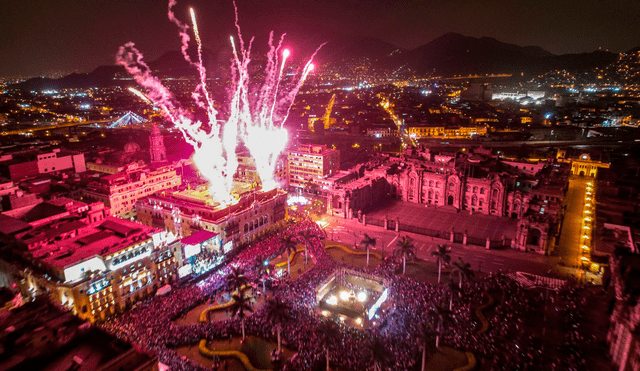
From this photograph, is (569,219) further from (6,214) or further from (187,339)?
(6,214)

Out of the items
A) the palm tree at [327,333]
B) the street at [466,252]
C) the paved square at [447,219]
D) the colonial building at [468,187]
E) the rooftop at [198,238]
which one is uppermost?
the colonial building at [468,187]

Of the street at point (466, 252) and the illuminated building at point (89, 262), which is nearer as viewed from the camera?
the illuminated building at point (89, 262)

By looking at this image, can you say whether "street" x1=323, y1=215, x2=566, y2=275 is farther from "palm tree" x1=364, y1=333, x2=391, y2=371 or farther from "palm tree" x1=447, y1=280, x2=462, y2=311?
"palm tree" x1=364, y1=333, x2=391, y2=371

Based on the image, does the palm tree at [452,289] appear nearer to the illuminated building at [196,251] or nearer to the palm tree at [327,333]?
the palm tree at [327,333]

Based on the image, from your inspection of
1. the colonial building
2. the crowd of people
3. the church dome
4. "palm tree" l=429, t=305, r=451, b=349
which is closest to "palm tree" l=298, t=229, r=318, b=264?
the crowd of people

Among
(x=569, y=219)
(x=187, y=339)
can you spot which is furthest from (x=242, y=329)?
(x=569, y=219)

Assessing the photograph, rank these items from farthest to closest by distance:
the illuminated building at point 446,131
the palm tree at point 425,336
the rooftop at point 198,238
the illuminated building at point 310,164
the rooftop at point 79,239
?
the illuminated building at point 446,131 → the illuminated building at point 310,164 → the rooftop at point 198,238 → the rooftop at point 79,239 → the palm tree at point 425,336

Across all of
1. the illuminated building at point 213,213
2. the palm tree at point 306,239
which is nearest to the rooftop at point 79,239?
the illuminated building at point 213,213
